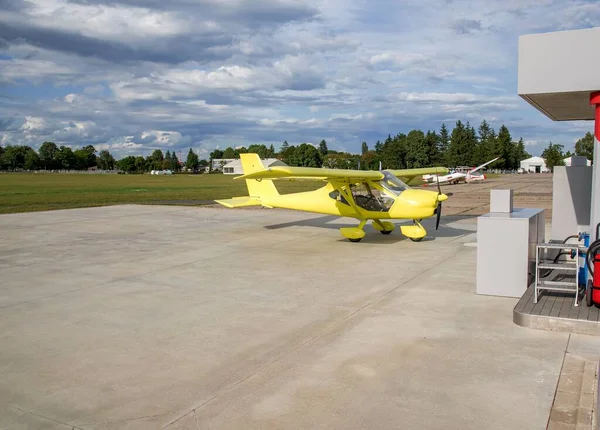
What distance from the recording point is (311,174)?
1310 cm

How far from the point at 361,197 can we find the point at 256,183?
4.22m

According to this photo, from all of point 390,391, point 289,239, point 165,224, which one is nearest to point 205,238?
point 289,239

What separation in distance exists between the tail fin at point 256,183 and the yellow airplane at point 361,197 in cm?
3

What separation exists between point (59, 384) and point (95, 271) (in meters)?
5.94

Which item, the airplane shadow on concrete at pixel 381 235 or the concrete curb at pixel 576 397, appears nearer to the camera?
the concrete curb at pixel 576 397

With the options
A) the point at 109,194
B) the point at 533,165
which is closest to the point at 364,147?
the point at 533,165

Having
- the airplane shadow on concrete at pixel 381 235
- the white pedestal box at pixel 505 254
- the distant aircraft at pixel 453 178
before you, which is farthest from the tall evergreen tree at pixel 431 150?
the white pedestal box at pixel 505 254

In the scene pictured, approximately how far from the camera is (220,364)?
5512 mm

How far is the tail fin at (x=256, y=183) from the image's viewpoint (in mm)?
16453

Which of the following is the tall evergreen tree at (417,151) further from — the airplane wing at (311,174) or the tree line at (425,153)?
the airplane wing at (311,174)

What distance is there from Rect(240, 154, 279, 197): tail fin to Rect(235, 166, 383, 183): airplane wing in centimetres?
278

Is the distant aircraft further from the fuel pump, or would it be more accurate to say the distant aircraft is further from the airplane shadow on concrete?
the fuel pump

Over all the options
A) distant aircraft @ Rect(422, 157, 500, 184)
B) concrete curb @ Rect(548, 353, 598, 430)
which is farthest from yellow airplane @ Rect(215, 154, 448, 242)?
distant aircraft @ Rect(422, 157, 500, 184)

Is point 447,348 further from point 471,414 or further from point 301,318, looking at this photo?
point 301,318
